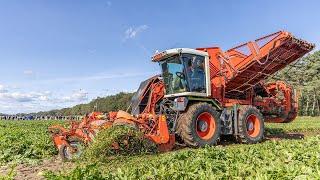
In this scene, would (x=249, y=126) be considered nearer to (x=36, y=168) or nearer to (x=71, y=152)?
(x=71, y=152)

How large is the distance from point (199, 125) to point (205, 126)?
272 millimetres

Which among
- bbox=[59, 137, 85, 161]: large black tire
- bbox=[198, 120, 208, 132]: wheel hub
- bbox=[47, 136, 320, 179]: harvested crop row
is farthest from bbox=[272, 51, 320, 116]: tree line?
bbox=[47, 136, 320, 179]: harvested crop row

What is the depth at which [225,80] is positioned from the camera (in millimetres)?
13633

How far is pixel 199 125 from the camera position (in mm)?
12070

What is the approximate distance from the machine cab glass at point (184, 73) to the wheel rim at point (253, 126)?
81.9 inches

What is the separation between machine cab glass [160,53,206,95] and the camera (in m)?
12.6

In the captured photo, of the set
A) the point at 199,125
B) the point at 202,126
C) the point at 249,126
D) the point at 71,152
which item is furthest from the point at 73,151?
the point at 249,126

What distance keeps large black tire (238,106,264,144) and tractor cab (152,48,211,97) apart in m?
1.41

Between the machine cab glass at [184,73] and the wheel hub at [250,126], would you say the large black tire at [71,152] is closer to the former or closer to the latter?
the machine cab glass at [184,73]

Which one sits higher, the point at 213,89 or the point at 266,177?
the point at 213,89

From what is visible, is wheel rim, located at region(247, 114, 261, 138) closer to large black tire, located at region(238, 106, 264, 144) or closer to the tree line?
large black tire, located at region(238, 106, 264, 144)

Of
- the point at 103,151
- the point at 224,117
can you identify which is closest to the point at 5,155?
the point at 103,151

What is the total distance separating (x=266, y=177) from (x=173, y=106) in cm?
792

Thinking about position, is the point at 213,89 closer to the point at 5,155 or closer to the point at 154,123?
the point at 154,123
